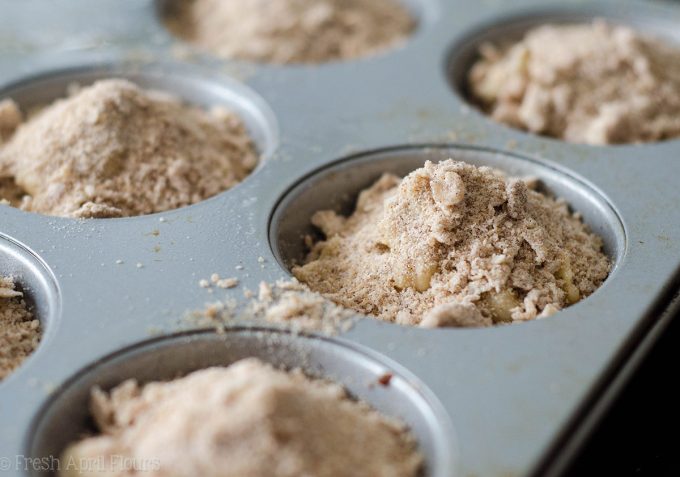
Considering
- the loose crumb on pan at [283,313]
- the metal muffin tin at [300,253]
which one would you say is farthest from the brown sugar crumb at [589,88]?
the loose crumb on pan at [283,313]

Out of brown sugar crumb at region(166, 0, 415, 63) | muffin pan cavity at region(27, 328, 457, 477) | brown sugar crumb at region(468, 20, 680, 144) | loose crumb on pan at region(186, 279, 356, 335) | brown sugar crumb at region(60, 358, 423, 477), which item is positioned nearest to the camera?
brown sugar crumb at region(60, 358, 423, 477)

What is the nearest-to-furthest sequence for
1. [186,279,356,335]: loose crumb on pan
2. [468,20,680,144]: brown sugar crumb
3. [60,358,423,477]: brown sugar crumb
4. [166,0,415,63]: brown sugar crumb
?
1. [60,358,423,477]: brown sugar crumb
2. [186,279,356,335]: loose crumb on pan
3. [468,20,680,144]: brown sugar crumb
4. [166,0,415,63]: brown sugar crumb

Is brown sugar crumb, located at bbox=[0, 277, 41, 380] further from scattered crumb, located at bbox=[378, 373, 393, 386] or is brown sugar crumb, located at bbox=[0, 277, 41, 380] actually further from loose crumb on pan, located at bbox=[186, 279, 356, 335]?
scattered crumb, located at bbox=[378, 373, 393, 386]

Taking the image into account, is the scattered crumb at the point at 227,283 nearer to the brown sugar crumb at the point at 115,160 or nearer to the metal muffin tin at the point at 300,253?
the metal muffin tin at the point at 300,253

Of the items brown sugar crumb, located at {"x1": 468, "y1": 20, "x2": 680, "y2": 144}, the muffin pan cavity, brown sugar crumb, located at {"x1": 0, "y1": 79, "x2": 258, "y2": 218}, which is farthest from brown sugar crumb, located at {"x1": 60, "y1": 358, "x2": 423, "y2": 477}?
brown sugar crumb, located at {"x1": 468, "y1": 20, "x2": 680, "y2": 144}

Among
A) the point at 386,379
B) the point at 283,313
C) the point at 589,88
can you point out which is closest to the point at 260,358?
the point at 283,313

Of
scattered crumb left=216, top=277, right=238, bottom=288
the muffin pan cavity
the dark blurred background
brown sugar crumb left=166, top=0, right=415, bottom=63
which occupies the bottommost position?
the dark blurred background
